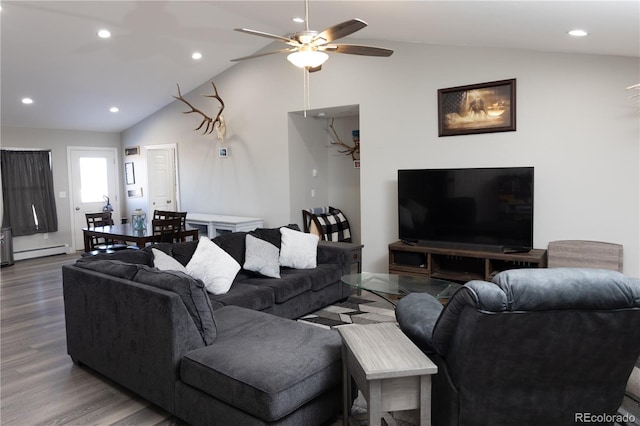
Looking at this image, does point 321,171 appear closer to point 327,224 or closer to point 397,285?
point 327,224

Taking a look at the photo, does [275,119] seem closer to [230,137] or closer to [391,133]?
[230,137]

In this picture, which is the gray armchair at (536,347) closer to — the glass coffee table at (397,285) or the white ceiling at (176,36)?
the glass coffee table at (397,285)

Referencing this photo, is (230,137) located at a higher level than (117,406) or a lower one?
higher

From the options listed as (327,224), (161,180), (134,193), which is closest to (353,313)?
(327,224)

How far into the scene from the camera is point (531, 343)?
1.81 meters

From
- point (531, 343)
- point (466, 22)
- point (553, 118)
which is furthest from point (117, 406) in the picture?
point (553, 118)

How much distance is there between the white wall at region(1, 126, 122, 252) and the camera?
766 centimetres

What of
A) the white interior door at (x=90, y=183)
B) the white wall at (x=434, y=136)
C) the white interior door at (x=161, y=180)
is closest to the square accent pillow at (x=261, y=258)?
the white wall at (x=434, y=136)

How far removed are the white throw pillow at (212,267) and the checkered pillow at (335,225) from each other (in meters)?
2.75

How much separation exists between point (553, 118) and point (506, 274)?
3.37 meters

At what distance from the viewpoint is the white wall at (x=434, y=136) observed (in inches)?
167

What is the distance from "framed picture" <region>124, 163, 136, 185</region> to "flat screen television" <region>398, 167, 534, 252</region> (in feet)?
19.3

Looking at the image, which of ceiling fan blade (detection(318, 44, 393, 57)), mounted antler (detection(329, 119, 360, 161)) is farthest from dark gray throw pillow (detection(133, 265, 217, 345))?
mounted antler (detection(329, 119, 360, 161))

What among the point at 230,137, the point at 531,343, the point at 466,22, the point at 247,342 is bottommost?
the point at 247,342
